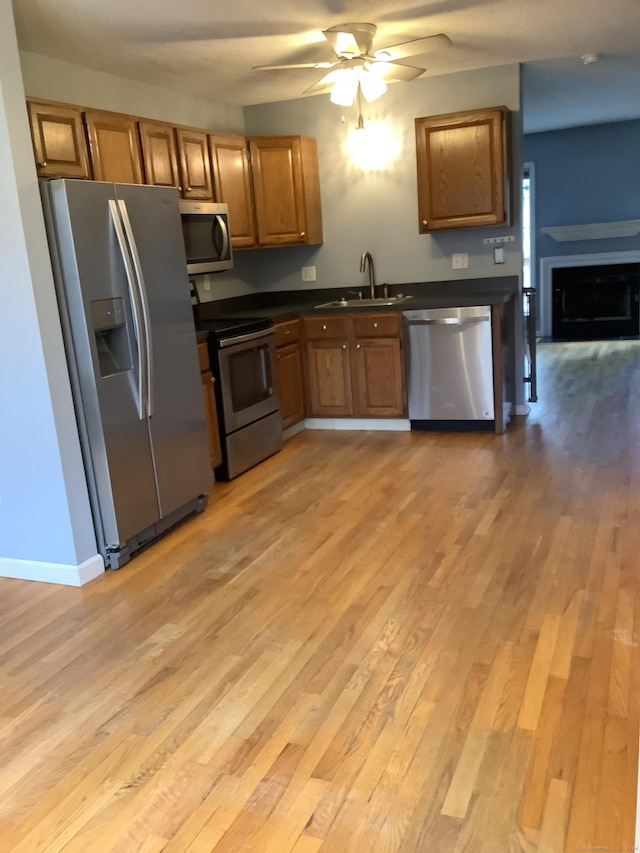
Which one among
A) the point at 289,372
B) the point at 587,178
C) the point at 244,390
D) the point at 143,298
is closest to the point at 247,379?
the point at 244,390

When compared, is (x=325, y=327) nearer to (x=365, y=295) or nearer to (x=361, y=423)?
(x=365, y=295)

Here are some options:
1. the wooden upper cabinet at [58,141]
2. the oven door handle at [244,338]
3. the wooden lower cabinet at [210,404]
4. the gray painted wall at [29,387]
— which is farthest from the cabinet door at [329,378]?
the gray painted wall at [29,387]

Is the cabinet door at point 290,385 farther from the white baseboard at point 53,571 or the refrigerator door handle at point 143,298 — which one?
the white baseboard at point 53,571

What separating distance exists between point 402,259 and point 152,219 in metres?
2.57

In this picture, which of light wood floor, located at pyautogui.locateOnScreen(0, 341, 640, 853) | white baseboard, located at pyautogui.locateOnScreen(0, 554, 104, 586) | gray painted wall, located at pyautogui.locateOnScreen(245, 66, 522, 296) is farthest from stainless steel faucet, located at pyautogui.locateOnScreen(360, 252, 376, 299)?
white baseboard, located at pyautogui.locateOnScreen(0, 554, 104, 586)

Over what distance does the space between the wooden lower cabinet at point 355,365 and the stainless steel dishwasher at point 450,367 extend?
0.11 metres

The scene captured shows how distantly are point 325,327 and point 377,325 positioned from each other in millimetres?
398

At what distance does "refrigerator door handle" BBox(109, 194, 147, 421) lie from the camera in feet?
10.3

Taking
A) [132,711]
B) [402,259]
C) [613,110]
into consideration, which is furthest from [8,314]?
[613,110]

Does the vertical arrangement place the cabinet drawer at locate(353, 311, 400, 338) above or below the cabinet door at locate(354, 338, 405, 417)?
above

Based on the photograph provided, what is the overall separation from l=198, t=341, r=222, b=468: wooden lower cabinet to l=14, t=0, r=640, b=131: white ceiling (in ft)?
5.36

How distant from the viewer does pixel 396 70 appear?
409cm

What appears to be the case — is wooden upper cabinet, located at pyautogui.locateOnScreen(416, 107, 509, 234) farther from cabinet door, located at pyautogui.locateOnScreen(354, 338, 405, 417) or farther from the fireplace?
the fireplace

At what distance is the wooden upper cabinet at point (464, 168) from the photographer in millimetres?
4816
